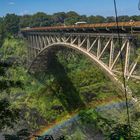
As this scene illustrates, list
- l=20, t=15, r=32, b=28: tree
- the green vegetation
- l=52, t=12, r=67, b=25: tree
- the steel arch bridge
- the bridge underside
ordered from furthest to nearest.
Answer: l=52, t=12, r=67, b=25: tree < l=20, t=15, r=32, b=28: tree < the green vegetation < the steel arch bridge < the bridge underside

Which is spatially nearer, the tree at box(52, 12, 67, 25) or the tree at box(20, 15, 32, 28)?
the tree at box(20, 15, 32, 28)

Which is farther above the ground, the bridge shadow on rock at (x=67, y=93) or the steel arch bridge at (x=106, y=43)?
the steel arch bridge at (x=106, y=43)

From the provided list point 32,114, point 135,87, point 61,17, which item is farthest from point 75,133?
point 61,17

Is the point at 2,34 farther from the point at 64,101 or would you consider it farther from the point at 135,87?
the point at 135,87

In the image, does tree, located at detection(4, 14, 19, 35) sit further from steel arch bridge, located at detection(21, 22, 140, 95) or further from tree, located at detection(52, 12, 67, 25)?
steel arch bridge, located at detection(21, 22, 140, 95)

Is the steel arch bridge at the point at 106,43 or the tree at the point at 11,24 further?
the tree at the point at 11,24

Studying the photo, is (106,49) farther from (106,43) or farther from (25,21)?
(25,21)

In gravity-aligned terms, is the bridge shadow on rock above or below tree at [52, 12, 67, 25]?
below

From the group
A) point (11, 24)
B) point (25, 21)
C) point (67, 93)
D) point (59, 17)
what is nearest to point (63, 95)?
point (67, 93)

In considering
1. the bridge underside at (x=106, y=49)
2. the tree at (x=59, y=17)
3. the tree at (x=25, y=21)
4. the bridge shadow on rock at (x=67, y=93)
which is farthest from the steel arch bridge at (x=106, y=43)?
the tree at (x=59, y=17)

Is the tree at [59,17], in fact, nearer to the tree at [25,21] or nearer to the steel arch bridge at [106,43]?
the tree at [25,21]

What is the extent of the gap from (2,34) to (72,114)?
234 feet

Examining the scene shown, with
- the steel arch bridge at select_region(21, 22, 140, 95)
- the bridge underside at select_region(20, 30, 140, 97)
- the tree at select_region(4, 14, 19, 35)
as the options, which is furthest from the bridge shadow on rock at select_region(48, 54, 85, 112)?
the tree at select_region(4, 14, 19, 35)

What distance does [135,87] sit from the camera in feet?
88.8
